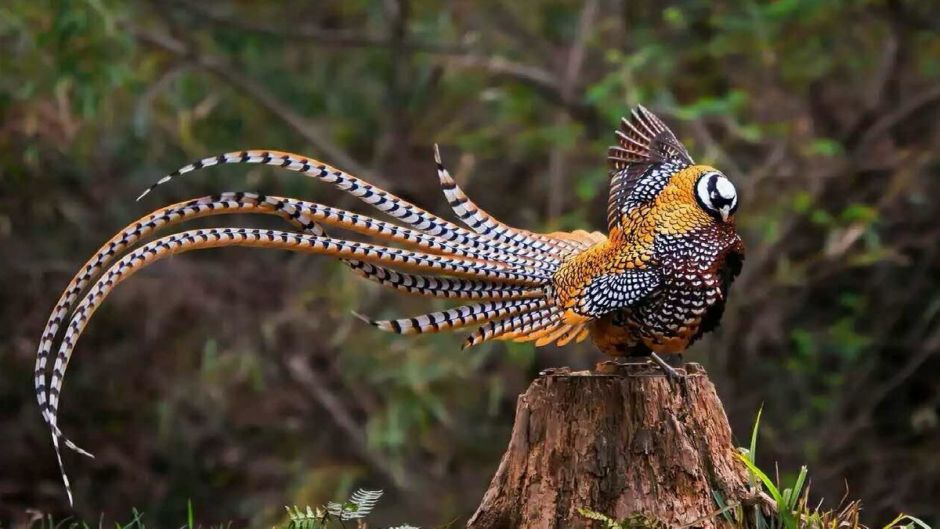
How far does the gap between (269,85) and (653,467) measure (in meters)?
9.36

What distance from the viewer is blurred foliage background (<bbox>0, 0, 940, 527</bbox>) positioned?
1051 cm

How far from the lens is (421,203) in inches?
457

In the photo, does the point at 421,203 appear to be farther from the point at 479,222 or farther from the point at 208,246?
the point at 208,246

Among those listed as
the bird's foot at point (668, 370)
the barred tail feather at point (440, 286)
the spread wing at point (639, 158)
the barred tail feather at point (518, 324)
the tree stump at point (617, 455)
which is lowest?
the tree stump at point (617, 455)

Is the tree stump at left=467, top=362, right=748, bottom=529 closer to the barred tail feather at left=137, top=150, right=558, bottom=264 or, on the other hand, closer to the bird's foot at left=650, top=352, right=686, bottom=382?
the bird's foot at left=650, top=352, right=686, bottom=382

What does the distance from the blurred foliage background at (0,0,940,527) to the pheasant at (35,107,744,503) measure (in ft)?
15.3

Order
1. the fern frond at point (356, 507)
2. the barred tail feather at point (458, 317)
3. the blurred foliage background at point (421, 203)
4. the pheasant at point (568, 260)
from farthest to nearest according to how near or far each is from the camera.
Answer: the blurred foliage background at point (421, 203) < the fern frond at point (356, 507) < the barred tail feather at point (458, 317) < the pheasant at point (568, 260)

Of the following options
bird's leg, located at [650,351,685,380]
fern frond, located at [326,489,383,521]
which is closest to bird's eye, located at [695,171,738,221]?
bird's leg, located at [650,351,685,380]

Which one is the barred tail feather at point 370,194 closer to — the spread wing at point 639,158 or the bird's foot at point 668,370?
the spread wing at point 639,158

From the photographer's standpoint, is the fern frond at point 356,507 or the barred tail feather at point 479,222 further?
the barred tail feather at point 479,222

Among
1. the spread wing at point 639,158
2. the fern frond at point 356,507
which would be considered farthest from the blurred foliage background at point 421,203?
the fern frond at point 356,507

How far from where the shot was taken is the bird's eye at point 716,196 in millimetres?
4832

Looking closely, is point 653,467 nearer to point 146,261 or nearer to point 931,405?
point 146,261

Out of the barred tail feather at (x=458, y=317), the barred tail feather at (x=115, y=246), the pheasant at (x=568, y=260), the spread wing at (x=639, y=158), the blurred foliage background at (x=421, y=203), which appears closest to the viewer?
the barred tail feather at (x=115, y=246)
